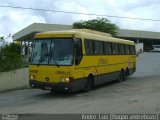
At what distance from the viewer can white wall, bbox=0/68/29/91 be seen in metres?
22.9

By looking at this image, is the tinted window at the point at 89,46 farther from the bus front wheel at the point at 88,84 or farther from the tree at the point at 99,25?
the tree at the point at 99,25

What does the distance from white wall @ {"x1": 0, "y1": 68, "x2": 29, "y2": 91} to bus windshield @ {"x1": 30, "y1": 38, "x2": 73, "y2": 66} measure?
4213 mm

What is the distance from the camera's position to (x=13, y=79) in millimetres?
23703

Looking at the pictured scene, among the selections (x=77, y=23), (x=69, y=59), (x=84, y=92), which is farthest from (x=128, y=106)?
(x=77, y=23)

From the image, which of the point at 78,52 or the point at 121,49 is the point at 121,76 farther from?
the point at 78,52

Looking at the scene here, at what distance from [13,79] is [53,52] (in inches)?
227

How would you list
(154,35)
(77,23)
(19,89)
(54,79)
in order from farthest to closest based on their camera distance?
(154,35), (77,23), (19,89), (54,79)

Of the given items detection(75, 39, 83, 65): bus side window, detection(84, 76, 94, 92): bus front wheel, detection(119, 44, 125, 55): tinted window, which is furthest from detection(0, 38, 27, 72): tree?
detection(119, 44, 125, 55): tinted window

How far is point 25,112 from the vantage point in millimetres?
13828

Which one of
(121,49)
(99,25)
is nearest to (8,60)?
(121,49)

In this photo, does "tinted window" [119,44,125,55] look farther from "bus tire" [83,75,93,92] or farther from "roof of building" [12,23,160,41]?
"roof of building" [12,23,160,41]

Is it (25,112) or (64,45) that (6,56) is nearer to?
(64,45)

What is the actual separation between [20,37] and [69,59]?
77571mm

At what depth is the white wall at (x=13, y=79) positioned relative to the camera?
22906 millimetres
